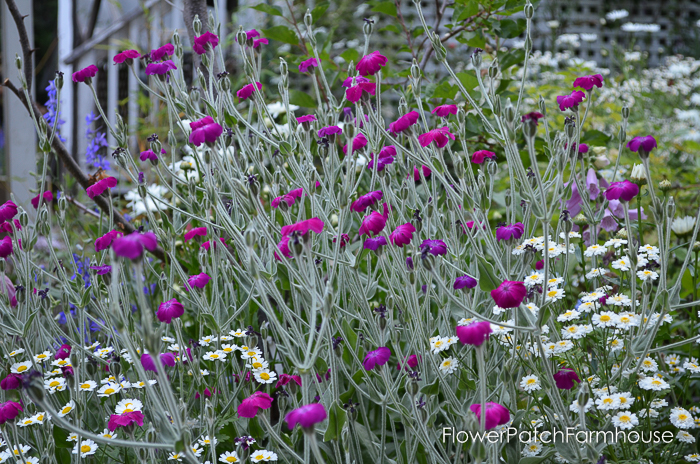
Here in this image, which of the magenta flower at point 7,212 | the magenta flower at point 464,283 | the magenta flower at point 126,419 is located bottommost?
the magenta flower at point 126,419

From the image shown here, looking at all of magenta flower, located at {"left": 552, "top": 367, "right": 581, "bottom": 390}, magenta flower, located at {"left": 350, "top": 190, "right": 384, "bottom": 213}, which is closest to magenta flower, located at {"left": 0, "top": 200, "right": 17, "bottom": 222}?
magenta flower, located at {"left": 350, "top": 190, "right": 384, "bottom": 213}

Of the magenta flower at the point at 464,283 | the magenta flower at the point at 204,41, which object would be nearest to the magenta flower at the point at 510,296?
the magenta flower at the point at 464,283

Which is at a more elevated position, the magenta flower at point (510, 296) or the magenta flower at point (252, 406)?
the magenta flower at point (510, 296)

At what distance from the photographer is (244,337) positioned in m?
1.56

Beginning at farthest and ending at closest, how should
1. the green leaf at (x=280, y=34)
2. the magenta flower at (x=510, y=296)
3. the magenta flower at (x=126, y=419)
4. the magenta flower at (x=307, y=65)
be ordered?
the green leaf at (x=280, y=34) < the magenta flower at (x=307, y=65) < the magenta flower at (x=126, y=419) < the magenta flower at (x=510, y=296)

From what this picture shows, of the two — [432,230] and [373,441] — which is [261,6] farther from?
[373,441]

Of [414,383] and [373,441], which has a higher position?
[414,383]

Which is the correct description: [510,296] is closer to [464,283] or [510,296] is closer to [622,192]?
[464,283]

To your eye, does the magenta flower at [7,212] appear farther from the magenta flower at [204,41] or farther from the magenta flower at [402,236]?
the magenta flower at [402,236]

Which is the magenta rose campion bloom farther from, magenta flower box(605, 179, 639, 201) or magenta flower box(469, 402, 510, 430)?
magenta flower box(605, 179, 639, 201)

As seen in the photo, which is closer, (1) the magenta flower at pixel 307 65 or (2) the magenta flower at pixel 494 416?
Result: (2) the magenta flower at pixel 494 416

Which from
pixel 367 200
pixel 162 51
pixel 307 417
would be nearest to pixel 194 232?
pixel 162 51

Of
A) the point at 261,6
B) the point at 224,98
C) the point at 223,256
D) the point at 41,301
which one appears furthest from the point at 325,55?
the point at 41,301

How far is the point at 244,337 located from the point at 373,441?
423 mm
